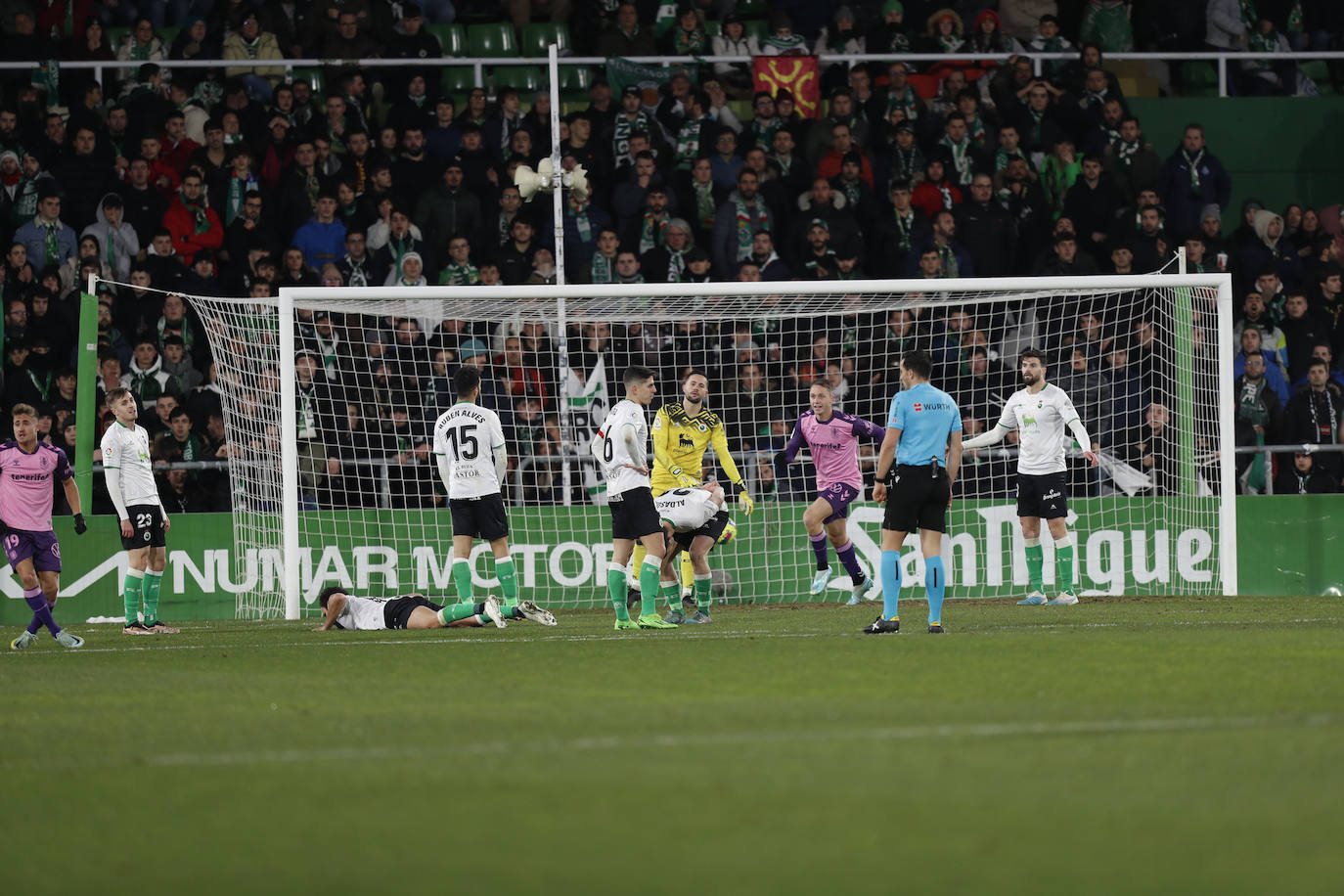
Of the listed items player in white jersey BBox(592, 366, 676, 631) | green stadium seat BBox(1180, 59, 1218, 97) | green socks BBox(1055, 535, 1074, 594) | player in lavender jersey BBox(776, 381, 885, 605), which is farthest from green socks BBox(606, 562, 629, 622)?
green stadium seat BBox(1180, 59, 1218, 97)

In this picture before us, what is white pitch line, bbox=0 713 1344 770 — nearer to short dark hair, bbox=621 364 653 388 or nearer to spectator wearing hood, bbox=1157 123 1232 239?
short dark hair, bbox=621 364 653 388

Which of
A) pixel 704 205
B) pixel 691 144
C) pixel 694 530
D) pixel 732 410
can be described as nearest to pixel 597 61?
pixel 691 144

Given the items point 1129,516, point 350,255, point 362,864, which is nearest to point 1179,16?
point 1129,516

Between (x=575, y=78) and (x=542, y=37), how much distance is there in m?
0.96

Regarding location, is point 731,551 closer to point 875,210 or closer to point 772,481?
point 772,481

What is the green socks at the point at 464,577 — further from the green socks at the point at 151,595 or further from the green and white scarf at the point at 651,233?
the green and white scarf at the point at 651,233

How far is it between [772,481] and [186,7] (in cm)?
997

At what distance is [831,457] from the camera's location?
16.1 m

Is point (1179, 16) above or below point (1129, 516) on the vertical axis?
above

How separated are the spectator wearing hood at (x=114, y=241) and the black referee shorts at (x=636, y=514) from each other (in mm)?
7918

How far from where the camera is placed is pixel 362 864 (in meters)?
4.58

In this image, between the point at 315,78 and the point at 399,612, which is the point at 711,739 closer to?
the point at 399,612

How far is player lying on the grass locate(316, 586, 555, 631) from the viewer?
14094mm

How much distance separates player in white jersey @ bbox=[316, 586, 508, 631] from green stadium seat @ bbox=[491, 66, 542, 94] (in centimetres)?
958
